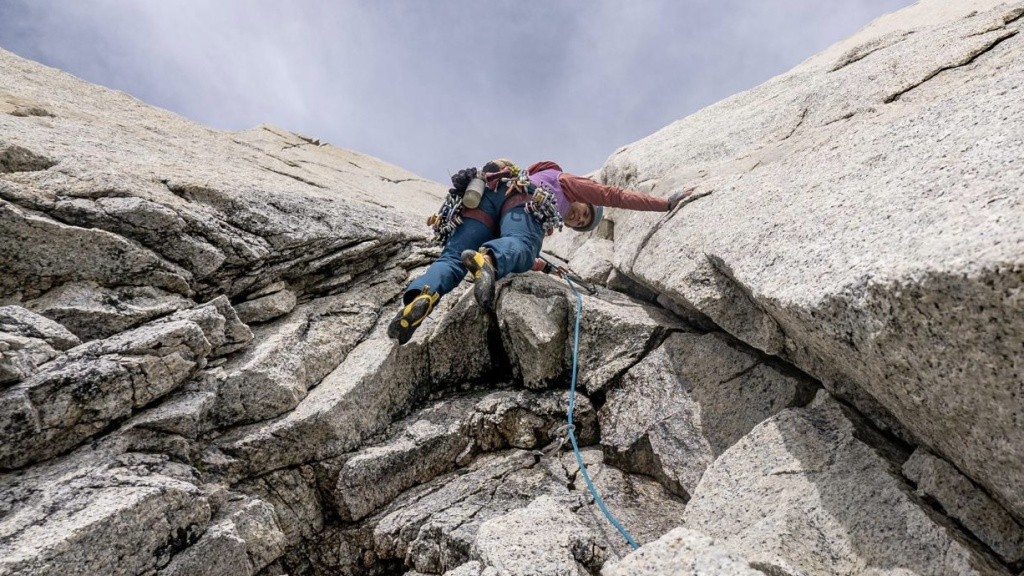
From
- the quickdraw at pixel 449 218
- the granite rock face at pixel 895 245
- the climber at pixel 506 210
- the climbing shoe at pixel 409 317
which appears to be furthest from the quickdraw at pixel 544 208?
→ the climbing shoe at pixel 409 317

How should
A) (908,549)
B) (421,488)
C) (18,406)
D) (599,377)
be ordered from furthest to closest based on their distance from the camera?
(599,377)
(421,488)
(18,406)
(908,549)

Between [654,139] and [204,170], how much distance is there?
33.0 ft

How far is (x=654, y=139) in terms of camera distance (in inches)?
507

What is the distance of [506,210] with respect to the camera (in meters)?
9.06

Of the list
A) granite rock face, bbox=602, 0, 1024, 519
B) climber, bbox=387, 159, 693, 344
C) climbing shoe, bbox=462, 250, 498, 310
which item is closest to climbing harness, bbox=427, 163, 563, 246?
climber, bbox=387, 159, 693, 344

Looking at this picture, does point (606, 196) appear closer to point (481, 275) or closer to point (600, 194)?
point (600, 194)

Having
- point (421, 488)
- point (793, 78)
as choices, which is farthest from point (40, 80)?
point (793, 78)

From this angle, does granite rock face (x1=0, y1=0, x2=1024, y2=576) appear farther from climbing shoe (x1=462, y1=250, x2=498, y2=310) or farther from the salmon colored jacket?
climbing shoe (x1=462, y1=250, x2=498, y2=310)

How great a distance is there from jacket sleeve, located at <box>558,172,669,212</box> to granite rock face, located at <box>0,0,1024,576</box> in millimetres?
476

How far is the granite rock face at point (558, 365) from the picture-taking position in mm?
3748

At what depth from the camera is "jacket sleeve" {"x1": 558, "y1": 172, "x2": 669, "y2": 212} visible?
8383 millimetres

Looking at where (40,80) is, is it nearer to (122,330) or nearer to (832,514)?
(122,330)

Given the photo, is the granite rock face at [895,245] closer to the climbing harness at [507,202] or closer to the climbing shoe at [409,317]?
the climbing harness at [507,202]

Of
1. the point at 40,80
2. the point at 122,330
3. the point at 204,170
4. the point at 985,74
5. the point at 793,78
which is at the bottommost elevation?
the point at 122,330
